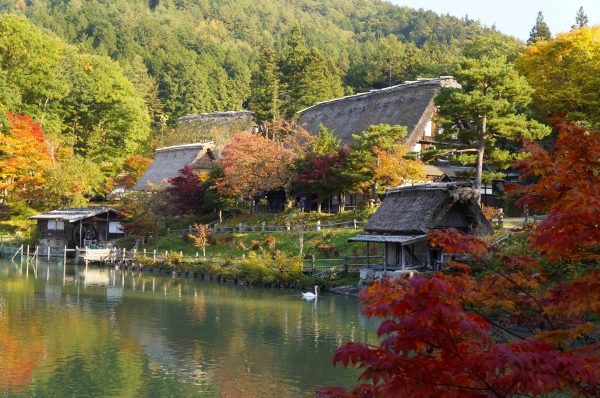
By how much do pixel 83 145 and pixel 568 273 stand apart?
47.8 metres

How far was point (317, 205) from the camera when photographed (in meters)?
40.1

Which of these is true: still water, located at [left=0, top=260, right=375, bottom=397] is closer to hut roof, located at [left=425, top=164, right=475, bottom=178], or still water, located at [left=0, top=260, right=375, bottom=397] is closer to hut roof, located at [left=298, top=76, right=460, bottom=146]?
hut roof, located at [left=425, top=164, right=475, bottom=178]

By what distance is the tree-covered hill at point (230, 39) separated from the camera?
7144 cm

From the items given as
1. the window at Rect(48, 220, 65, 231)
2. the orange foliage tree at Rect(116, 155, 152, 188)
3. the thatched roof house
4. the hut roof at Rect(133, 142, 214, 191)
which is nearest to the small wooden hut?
the window at Rect(48, 220, 65, 231)

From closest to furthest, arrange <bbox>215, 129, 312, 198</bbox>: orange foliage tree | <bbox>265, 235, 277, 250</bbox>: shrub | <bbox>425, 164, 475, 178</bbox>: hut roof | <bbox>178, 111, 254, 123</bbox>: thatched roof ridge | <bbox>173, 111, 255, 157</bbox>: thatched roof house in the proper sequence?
<bbox>265, 235, 277, 250</bbox>: shrub
<bbox>425, 164, 475, 178</bbox>: hut roof
<bbox>215, 129, 312, 198</bbox>: orange foliage tree
<bbox>173, 111, 255, 157</bbox>: thatched roof house
<bbox>178, 111, 254, 123</bbox>: thatched roof ridge

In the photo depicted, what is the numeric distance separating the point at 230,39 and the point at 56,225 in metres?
78.6

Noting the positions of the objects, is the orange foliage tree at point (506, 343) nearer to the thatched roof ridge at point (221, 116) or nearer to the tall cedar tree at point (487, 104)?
the tall cedar tree at point (487, 104)

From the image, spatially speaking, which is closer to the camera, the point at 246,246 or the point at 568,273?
the point at 568,273

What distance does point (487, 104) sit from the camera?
1063 inches

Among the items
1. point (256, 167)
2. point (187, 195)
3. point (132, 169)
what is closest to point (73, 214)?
point (187, 195)

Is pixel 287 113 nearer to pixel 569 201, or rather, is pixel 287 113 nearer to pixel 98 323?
pixel 98 323

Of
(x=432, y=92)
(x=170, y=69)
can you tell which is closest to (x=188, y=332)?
(x=432, y=92)

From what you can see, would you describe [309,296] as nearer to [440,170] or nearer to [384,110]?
[440,170]

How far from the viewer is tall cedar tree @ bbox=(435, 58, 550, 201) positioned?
27.2m
